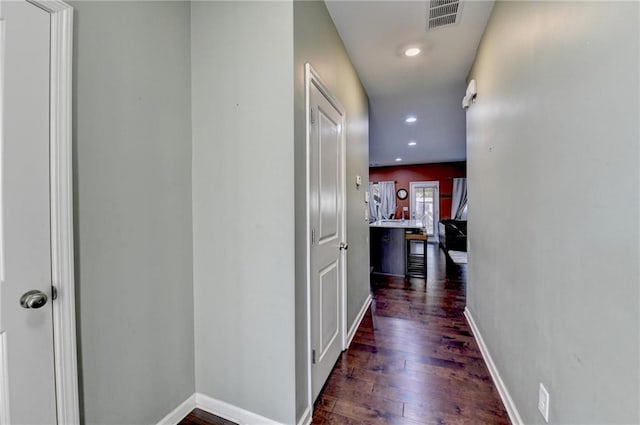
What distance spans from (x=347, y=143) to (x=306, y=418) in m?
2.04

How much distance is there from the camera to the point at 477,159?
255cm

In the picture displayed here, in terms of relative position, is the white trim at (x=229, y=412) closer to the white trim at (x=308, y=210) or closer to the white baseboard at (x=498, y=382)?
the white trim at (x=308, y=210)

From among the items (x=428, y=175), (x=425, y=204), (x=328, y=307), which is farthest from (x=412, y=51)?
(x=425, y=204)

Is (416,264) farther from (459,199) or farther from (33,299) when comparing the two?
(33,299)

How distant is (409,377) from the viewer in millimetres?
1964

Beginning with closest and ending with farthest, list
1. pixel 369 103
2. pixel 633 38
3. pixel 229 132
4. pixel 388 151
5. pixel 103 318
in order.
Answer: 1. pixel 633 38
2. pixel 103 318
3. pixel 229 132
4. pixel 369 103
5. pixel 388 151

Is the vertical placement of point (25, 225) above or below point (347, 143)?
below

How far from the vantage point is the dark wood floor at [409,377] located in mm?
1603

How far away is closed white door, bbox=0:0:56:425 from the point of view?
0.91 metres

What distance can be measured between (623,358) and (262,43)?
1.89 m

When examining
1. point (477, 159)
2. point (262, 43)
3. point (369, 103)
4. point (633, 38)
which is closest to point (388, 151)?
point (369, 103)

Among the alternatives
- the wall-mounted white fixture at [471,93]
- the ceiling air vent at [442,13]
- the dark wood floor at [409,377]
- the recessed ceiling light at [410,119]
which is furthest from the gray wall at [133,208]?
the recessed ceiling light at [410,119]

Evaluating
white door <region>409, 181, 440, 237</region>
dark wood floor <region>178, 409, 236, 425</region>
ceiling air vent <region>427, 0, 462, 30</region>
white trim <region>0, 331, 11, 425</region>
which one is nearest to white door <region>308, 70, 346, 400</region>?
dark wood floor <region>178, 409, 236, 425</region>

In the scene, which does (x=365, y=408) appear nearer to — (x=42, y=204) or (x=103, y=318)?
(x=103, y=318)
